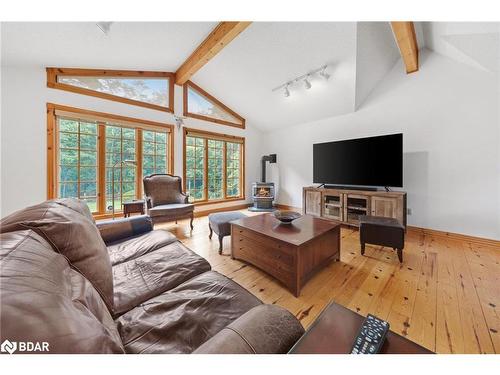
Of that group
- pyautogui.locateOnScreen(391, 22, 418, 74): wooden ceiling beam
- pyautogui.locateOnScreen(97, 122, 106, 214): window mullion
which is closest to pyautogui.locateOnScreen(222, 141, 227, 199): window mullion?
pyautogui.locateOnScreen(97, 122, 106, 214): window mullion

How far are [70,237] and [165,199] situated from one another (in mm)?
2724

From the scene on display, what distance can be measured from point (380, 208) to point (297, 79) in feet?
8.54

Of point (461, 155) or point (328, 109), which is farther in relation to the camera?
point (328, 109)

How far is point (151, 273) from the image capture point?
1.25 metres

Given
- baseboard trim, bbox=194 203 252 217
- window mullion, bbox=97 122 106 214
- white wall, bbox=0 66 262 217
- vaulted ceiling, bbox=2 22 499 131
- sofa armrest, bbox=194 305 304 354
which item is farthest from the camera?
baseboard trim, bbox=194 203 252 217

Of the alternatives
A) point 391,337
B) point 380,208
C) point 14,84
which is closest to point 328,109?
point 380,208

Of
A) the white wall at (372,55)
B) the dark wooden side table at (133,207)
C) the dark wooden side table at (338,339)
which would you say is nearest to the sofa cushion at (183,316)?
the dark wooden side table at (338,339)

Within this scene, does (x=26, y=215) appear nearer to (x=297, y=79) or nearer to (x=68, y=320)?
(x=68, y=320)

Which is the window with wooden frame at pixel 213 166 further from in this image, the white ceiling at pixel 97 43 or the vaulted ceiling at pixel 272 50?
the white ceiling at pixel 97 43

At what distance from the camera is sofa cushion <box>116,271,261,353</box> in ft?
2.49

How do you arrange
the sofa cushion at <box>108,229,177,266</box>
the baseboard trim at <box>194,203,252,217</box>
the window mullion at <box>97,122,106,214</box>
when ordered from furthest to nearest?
1. the baseboard trim at <box>194,203,252,217</box>
2. the window mullion at <box>97,122,106,214</box>
3. the sofa cushion at <box>108,229,177,266</box>

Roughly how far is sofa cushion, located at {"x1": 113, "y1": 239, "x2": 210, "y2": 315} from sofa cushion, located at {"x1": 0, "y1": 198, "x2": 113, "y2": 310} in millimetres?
120

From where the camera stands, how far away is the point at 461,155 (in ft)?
9.34

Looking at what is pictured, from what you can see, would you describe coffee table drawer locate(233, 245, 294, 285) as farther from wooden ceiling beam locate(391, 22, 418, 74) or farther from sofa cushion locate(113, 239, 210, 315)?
wooden ceiling beam locate(391, 22, 418, 74)
